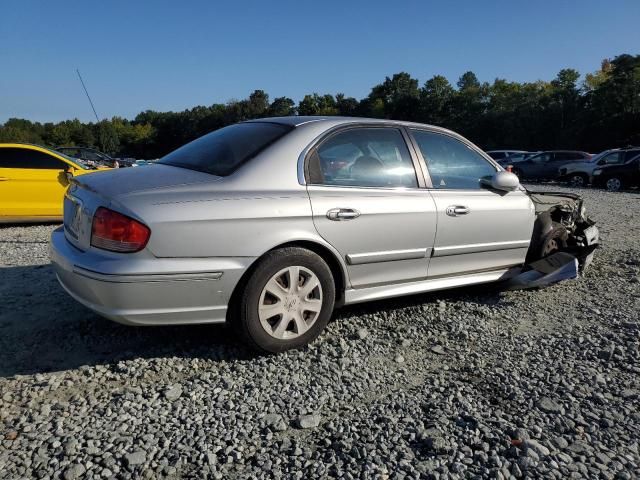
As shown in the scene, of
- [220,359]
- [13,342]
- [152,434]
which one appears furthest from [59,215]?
[152,434]

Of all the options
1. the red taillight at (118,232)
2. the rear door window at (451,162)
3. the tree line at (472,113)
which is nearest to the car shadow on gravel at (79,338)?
the red taillight at (118,232)

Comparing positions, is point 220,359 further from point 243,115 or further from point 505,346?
point 243,115

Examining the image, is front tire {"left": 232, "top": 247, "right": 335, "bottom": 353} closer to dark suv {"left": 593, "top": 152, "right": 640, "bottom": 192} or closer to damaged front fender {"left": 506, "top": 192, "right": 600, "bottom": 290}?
damaged front fender {"left": 506, "top": 192, "right": 600, "bottom": 290}

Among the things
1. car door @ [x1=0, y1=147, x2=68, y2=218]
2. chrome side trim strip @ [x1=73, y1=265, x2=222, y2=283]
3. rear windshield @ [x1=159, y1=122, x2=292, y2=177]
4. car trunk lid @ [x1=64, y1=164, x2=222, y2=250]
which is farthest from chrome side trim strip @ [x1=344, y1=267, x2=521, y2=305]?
car door @ [x1=0, y1=147, x2=68, y2=218]

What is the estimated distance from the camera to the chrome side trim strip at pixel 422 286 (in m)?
3.44

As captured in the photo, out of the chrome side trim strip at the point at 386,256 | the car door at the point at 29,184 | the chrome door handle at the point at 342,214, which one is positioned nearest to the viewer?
the chrome door handle at the point at 342,214

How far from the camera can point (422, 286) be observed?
3.75 meters

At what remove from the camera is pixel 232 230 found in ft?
9.31

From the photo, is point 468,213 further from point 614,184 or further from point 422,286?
point 614,184

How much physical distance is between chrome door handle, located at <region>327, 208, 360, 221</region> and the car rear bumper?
0.63 meters

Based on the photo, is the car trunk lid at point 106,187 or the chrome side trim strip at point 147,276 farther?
the car trunk lid at point 106,187

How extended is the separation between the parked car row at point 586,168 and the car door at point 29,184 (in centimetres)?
1264

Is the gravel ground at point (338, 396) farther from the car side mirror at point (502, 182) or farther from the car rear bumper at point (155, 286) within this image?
the car side mirror at point (502, 182)

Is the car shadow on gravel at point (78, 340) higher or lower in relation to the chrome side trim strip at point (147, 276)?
lower
